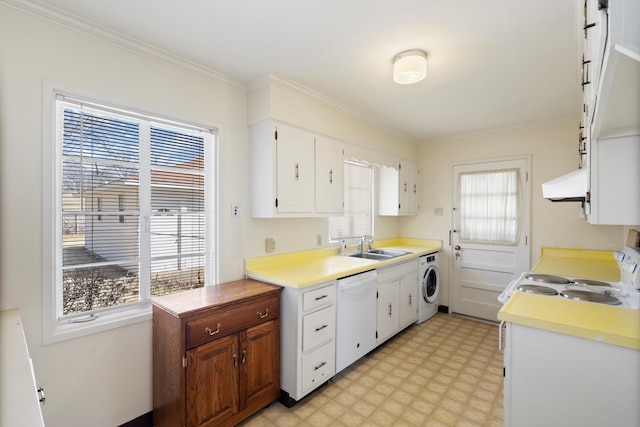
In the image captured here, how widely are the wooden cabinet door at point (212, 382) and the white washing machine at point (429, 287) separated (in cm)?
261

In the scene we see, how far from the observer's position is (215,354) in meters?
1.82

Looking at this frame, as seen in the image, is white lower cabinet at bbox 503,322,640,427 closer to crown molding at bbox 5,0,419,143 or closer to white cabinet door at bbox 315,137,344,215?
white cabinet door at bbox 315,137,344,215

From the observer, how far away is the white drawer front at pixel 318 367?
2190 mm

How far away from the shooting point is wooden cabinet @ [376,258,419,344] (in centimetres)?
302

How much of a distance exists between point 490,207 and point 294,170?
2.85 meters

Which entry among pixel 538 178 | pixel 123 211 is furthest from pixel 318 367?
pixel 538 178

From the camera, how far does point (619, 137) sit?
125 cm

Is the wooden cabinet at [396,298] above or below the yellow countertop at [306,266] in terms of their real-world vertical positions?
below

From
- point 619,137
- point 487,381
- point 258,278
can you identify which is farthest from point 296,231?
point 619,137

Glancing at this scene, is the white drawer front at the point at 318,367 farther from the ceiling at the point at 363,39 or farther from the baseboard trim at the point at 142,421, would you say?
the ceiling at the point at 363,39

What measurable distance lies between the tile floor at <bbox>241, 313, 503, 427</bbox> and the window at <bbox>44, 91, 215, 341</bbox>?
1198 mm

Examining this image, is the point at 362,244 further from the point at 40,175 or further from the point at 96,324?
the point at 40,175

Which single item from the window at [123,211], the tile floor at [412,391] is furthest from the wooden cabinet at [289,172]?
the tile floor at [412,391]

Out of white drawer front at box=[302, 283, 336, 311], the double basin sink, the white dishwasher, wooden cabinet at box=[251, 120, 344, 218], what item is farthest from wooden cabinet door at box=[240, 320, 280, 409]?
the double basin sink
